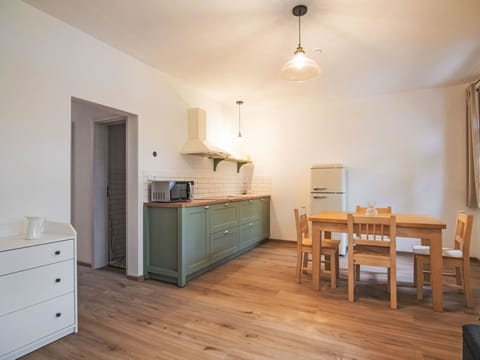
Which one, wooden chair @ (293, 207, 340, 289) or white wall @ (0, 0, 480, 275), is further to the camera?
wooden chair @ (293, 207, 340, 289)

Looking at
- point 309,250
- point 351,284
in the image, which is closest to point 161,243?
point 309,250

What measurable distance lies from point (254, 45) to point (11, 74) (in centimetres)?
222

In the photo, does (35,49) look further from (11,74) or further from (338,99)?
(338,99)

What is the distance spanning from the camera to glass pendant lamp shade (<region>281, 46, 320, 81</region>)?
7.48ft

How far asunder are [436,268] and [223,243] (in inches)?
96.9

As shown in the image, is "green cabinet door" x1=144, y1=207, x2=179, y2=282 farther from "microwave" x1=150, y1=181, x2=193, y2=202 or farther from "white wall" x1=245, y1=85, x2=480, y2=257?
"white wall" x1=245, y1=85, x2=480, y2=257

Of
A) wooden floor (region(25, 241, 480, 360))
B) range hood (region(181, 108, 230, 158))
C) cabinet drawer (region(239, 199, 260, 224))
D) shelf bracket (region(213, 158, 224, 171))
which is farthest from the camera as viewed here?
shelf bracket (region(213, 158, 224, 171))

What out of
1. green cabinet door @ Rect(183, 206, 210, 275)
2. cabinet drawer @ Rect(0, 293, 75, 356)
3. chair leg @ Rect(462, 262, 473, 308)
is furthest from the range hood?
chair leg @ Rect(462, 262, 473, 308)

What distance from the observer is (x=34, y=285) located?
1878mm

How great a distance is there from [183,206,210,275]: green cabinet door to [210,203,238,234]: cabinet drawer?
0.15 meters

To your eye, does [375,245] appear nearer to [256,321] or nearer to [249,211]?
[256,321]

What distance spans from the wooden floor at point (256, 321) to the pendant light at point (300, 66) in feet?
7.08

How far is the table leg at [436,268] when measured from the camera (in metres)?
2.46

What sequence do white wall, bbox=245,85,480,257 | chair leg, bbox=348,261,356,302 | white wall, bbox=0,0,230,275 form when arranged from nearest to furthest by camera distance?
white wall, bbox=0,0,230,275, chair leg, bbox=348,261,356,302, white wall, bbox=245,85,480,257
